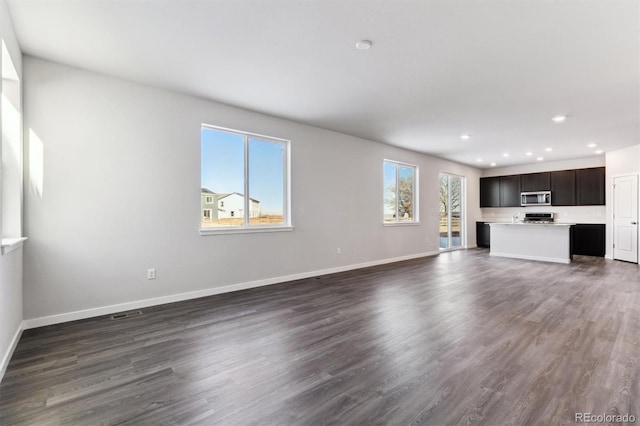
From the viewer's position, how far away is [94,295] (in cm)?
328

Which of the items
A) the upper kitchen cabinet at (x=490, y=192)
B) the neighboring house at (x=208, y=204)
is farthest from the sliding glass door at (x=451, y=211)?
the neighboring house at (x=208, y=204)

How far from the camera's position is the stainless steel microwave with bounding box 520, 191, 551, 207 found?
8734 millimetres

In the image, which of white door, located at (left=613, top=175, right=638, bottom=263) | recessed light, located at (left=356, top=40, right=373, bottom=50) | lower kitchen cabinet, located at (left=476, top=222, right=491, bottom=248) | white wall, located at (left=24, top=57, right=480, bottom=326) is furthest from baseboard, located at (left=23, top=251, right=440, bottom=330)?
white door, located at (left=613, top=175, right=638, bottom=263)

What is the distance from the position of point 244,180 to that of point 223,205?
52 cm

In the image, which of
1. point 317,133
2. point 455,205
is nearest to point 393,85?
point 317,133

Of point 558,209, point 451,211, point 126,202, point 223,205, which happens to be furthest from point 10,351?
point 558,209

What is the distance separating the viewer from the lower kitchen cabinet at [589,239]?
25.2ft

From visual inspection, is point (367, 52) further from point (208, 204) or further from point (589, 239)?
point (589, 239)

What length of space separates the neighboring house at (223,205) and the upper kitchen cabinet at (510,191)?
8.45 m

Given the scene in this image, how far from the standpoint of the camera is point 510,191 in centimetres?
945

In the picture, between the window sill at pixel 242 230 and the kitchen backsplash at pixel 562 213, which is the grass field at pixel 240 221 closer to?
the window sill at pixel 242 230

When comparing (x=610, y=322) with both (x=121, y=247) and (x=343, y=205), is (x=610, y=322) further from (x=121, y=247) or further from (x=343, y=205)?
(x=121, y=247)

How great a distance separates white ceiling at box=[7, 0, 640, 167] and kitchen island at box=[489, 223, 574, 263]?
292cm

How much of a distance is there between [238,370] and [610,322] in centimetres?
365
